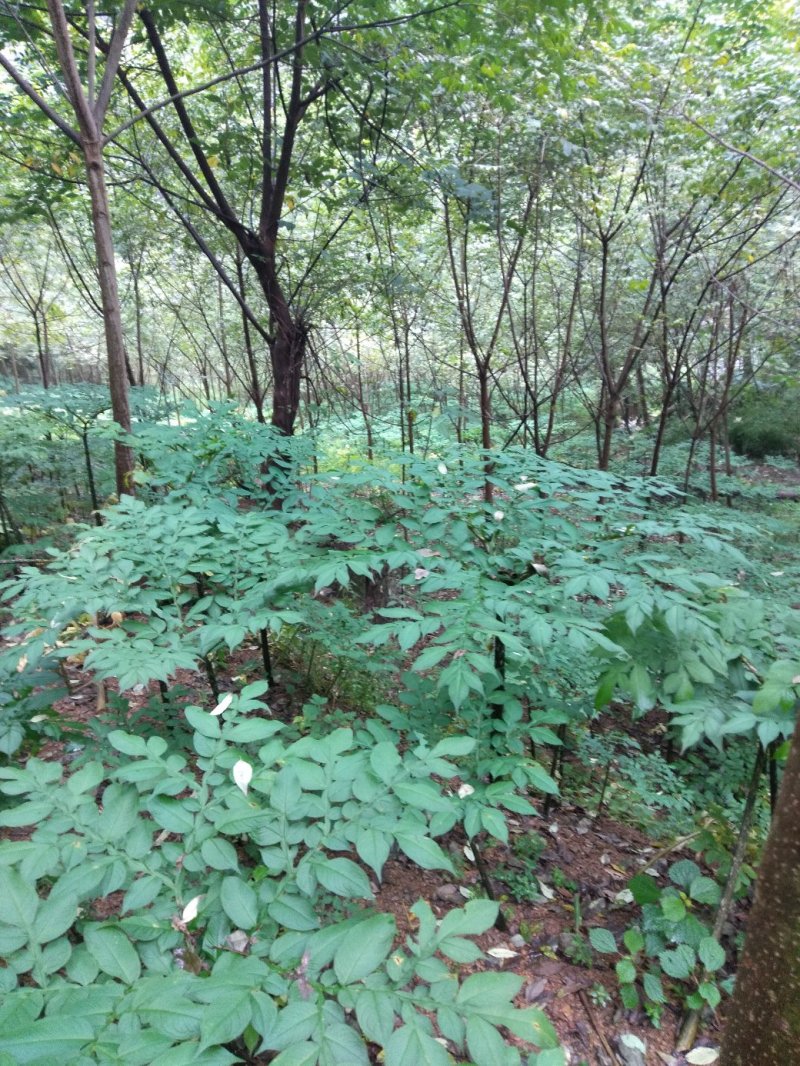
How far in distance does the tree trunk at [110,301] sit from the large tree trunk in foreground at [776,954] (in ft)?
8.37

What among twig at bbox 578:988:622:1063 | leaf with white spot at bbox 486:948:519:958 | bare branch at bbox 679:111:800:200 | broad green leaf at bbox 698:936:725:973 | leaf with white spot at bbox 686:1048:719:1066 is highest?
bare branch at bbox 679:111:800:200

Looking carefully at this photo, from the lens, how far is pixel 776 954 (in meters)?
0.95

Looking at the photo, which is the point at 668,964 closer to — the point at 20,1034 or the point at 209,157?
the point at 20,1034

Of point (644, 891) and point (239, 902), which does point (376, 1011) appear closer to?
point (239, 902)

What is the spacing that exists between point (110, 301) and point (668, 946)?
3521mm

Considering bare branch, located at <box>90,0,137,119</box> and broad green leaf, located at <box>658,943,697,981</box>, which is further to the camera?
bare branch, located at <box>90,0,137,119</box>

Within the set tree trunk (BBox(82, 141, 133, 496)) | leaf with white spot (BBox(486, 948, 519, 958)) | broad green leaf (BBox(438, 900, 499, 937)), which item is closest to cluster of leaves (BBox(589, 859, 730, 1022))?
leaf with white spot (BBox(486, 948, 519, 958))

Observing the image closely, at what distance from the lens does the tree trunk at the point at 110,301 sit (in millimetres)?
2557

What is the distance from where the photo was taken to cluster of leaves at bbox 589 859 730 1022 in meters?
1.74

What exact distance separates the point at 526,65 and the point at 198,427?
3.22 metres

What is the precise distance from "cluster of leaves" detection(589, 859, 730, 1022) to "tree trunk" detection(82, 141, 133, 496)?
263cm

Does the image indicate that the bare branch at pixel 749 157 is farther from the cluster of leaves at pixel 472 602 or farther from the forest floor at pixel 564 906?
the forest floor at pixel 564 906

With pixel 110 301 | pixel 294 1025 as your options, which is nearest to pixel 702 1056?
pixel 294 1025

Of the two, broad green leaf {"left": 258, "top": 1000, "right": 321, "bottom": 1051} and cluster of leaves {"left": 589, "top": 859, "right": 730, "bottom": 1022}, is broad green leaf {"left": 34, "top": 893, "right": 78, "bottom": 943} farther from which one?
cluster of leaves {"left": 589, "top": 859, "right": 730, "bottom": 1022}
